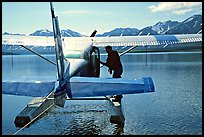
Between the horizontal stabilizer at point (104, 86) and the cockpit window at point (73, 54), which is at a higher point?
the cockpit window at point (73, 54)

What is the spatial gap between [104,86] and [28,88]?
1571mm

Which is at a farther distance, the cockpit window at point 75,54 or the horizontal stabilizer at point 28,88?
the cockpit window at point 75,54

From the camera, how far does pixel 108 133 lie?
6723mm

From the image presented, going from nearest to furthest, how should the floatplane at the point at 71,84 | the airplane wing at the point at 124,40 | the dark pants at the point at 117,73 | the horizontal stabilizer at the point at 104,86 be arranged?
the horizontal stabilizer at the point at 104,86 < the floatplane at the point at 71,84 < the dark pants at the point at 117,73 < the airplane wing at the point at 124,40

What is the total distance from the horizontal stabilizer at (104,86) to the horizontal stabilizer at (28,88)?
1.64 feet

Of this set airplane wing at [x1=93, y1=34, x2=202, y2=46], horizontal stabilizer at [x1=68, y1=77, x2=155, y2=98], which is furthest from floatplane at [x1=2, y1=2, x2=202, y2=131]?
airplane wing at [x1=93, y1=34, x2=202, y2=46]

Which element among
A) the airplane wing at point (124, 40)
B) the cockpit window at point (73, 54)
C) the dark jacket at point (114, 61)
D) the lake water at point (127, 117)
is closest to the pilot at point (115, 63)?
Result: the dark jacket at point (114, 61)

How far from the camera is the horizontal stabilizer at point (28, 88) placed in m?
6.72

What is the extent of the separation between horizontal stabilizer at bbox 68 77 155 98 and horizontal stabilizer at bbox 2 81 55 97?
499 millimetres

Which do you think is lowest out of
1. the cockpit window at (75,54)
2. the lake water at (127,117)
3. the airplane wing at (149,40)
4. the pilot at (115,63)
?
the lake water at (127,117)

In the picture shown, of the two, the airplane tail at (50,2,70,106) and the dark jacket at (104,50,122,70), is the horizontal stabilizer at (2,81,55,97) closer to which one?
the airplane tail at (50,2,70,106)

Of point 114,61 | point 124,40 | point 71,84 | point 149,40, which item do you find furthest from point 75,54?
point 149,40

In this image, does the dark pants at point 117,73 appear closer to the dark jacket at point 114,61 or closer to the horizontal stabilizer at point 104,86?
the dark jacket at point 114,61

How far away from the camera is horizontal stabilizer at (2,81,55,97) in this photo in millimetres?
6723
